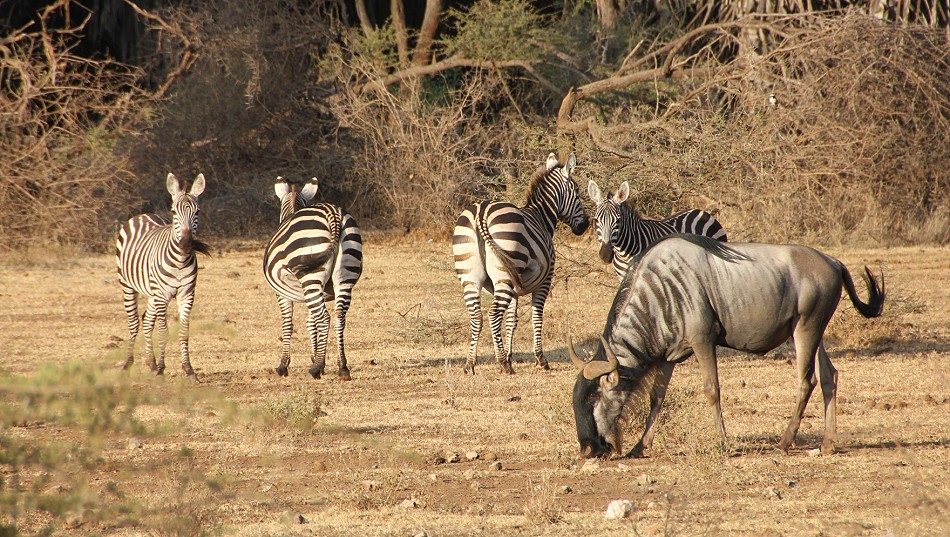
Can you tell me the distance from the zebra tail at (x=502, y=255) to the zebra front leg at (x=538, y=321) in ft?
2.26

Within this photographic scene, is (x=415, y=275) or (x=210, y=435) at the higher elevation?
(x=415, y=275)

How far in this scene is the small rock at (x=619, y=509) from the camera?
18.5 feet

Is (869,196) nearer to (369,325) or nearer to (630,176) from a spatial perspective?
(630,176)

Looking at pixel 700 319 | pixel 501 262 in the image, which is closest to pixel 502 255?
pixel 501 262

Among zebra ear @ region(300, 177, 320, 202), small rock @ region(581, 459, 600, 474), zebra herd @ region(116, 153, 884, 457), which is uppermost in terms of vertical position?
zebra ear @ region(300, 177, 320, 202)

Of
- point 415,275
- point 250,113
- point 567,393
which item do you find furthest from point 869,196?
point 250,113

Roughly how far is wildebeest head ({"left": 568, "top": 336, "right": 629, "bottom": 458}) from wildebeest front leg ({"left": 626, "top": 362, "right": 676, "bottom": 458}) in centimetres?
23

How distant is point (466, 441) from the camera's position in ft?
25.5

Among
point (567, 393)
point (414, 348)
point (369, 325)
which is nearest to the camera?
point (567, 393)

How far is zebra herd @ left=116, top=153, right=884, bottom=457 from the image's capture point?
6781mm

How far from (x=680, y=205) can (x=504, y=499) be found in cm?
752

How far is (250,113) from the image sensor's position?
22125 mm

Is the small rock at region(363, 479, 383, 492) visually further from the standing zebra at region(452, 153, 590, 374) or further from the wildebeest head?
the standing zebra at region(452, 153, 590, 374)

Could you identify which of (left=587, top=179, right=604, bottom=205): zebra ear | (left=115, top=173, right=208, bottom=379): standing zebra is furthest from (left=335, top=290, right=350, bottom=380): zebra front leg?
(left=587, top=179, right=604, bottom=205): zebra ear
